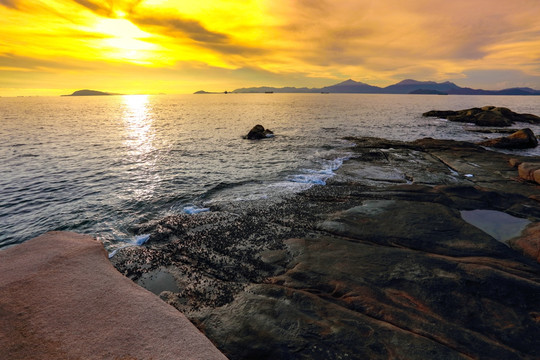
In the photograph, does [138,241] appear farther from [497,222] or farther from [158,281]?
[497,222]

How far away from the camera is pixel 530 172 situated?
23.2m

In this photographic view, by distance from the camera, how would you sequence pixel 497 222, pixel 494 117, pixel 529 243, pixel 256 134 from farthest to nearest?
pixel 494 117 → pixel 256 134 → pixel 497 222 → pixel 529 243

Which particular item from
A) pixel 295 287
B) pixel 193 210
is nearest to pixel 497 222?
pixel 295 287

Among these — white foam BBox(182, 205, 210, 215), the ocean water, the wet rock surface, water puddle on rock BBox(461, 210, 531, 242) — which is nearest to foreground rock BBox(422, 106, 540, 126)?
the ocean water

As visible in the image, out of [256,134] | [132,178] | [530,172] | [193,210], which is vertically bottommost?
[193,210]

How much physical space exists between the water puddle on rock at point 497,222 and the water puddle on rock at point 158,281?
17973 millimetres

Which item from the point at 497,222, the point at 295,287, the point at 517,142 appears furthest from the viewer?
the point at 517,142

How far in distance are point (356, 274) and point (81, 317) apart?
31.7 feet

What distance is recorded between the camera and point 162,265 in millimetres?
12711

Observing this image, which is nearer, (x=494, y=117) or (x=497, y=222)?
(x=497, y=222)

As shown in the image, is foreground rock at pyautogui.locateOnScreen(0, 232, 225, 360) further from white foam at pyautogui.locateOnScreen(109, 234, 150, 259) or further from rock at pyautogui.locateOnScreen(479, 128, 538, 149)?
rock at pyautogui.locateOnScreen(479, 128, 538, 149)

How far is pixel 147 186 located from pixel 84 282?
64.3ft

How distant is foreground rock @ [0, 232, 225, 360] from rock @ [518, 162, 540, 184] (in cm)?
3039

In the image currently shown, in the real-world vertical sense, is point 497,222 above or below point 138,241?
above
